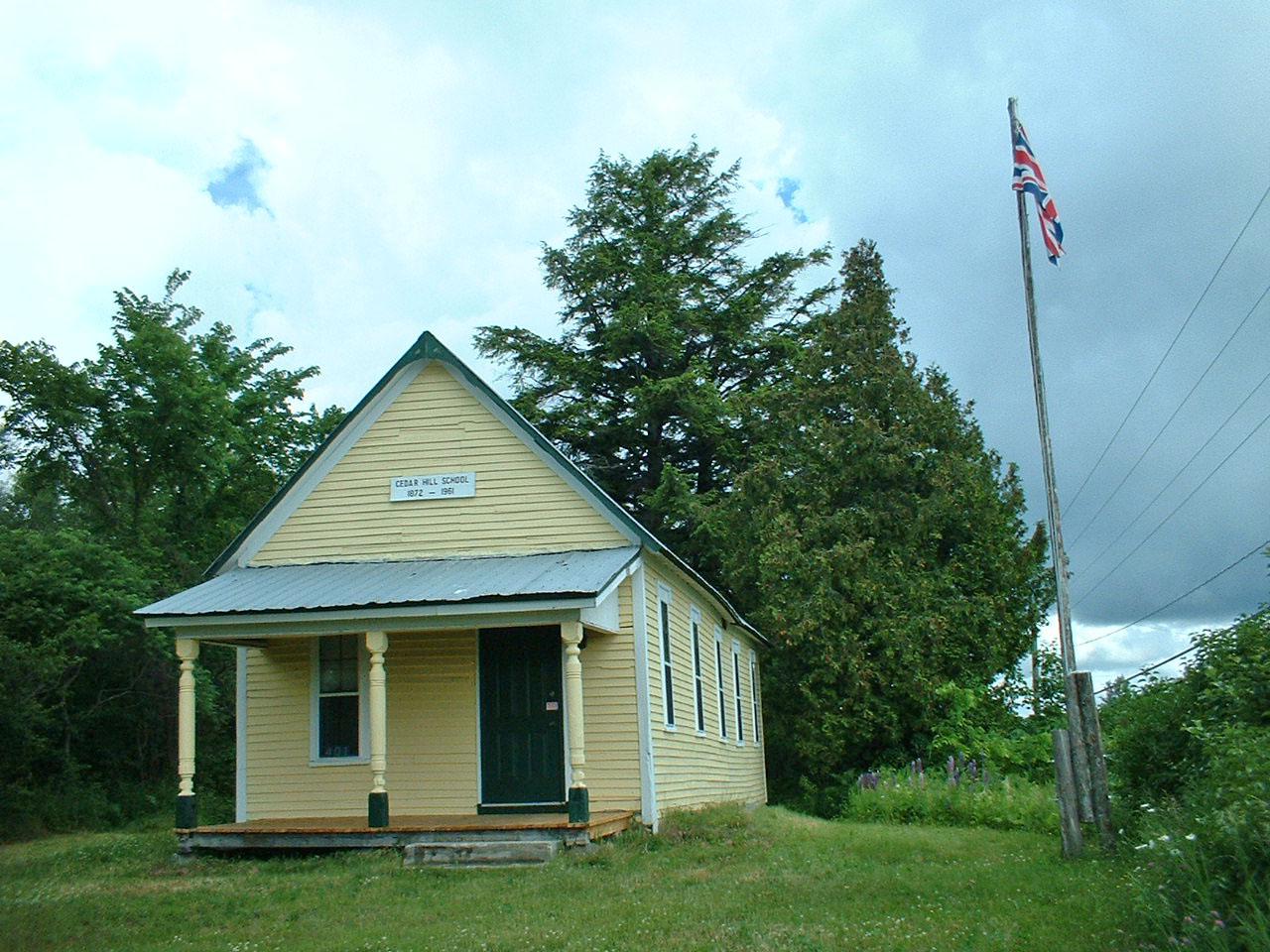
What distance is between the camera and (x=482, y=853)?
13.3m

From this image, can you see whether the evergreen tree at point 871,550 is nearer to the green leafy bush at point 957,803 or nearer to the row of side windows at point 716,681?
the row of side windows at point 716,681

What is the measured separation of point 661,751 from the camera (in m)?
16.3

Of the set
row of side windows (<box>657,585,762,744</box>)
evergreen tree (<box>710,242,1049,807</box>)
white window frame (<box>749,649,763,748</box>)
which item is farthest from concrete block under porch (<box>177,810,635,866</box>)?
white window frame (<box>749,649,763,748</box>)

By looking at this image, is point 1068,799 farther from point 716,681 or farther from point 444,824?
point 716,681

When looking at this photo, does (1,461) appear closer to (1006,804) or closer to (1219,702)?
(1006,804)

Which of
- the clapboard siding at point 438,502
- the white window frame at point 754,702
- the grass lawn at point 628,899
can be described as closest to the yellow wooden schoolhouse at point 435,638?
the clapboard siding at point 438,502

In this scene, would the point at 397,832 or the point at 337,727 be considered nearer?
the point at 397,832

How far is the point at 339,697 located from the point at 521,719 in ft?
8.48

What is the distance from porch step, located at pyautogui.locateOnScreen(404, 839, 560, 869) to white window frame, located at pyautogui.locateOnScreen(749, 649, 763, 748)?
13.3m

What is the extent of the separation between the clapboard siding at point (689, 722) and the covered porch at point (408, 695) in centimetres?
88

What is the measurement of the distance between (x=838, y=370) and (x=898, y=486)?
2996 mm

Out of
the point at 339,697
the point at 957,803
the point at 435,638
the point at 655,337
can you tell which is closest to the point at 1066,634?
the point at 957,803

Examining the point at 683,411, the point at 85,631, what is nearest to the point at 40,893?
the point at 85,631

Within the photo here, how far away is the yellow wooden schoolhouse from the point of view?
14.6 meters
